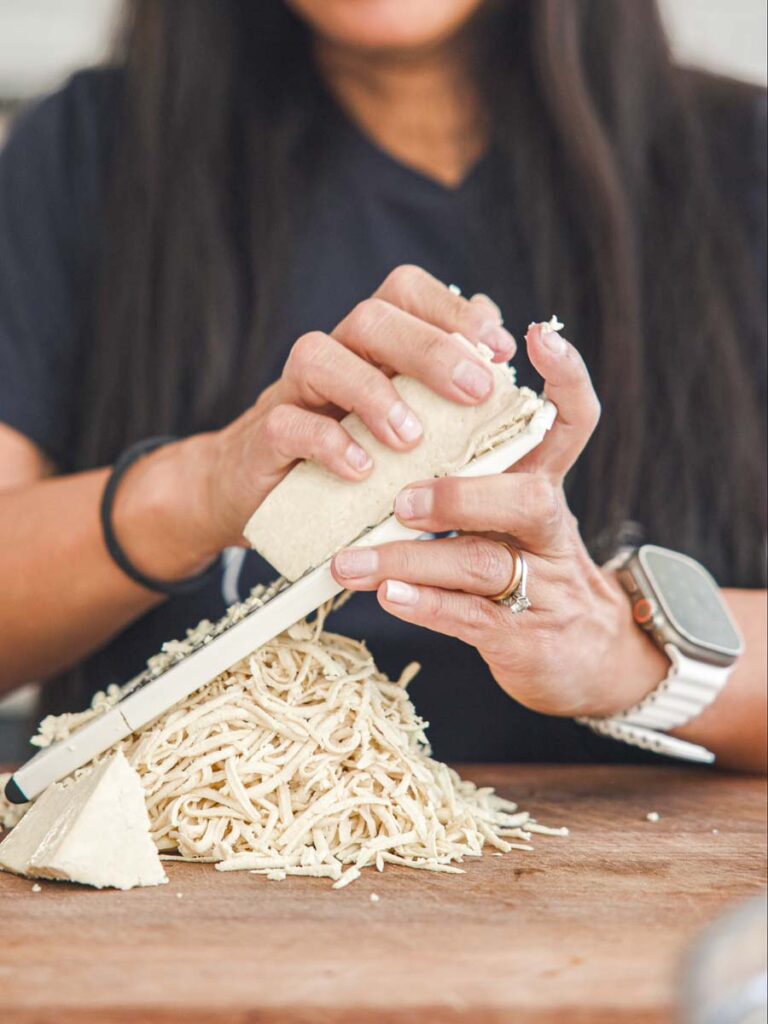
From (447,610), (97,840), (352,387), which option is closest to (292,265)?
(352,387)

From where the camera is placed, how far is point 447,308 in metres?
0.84

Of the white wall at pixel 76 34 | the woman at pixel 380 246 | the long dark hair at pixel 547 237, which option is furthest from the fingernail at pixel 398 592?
the white wall at pixel 76 34

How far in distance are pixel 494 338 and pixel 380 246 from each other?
1.86ft

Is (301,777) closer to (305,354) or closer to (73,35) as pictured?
(305,354)

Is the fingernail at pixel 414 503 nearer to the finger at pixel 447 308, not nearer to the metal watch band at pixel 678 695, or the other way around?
the finger at pixel 447 308

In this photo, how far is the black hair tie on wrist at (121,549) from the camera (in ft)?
3.30

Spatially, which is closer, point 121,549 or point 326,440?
point 326,440

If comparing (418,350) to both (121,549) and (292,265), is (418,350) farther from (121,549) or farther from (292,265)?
(292,265)

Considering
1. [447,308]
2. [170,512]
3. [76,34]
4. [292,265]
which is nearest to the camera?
[447,308]

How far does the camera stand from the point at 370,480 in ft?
2.64

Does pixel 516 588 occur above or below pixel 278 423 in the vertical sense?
below

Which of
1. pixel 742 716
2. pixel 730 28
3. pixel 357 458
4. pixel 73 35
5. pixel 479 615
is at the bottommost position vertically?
pixel 742 716

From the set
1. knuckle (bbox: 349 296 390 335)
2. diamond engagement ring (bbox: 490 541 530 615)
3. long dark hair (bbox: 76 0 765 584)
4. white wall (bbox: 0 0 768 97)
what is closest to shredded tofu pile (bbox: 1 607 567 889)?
diamond engagement ring (bbox: 490 541 530 615)

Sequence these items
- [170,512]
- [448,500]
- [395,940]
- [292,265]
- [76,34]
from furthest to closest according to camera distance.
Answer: [76,34], [292,265], [170,512], [448,500], [395,940]
